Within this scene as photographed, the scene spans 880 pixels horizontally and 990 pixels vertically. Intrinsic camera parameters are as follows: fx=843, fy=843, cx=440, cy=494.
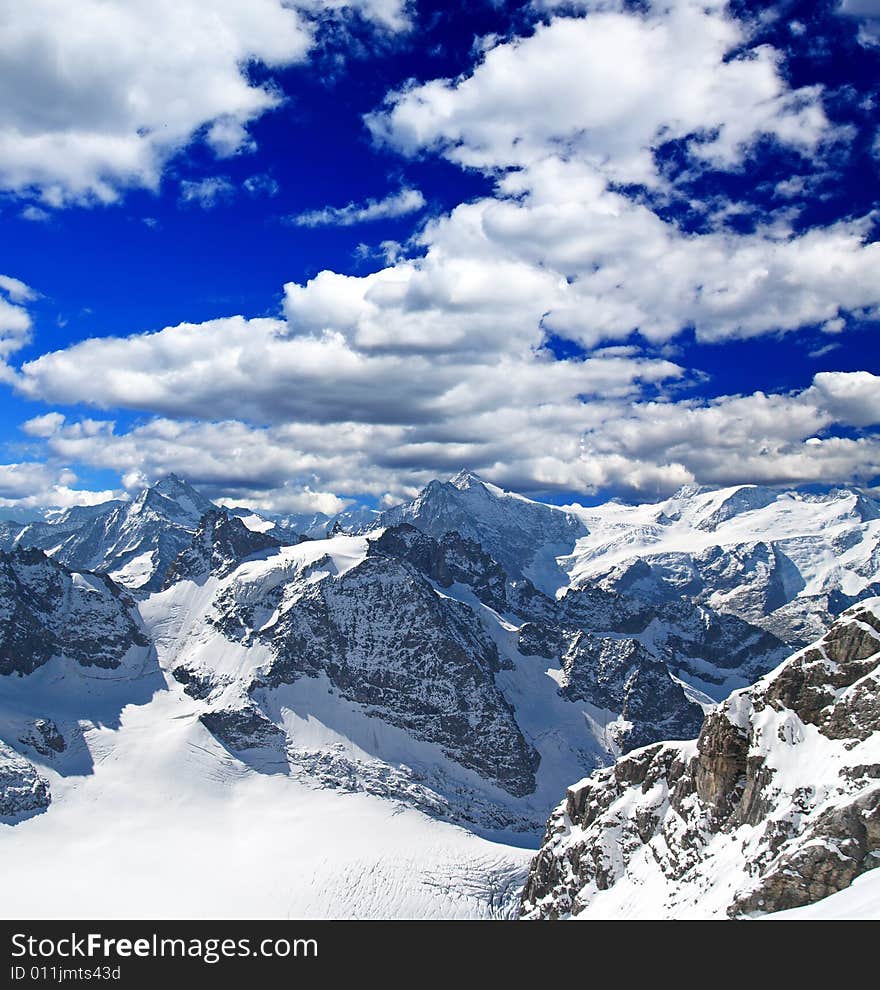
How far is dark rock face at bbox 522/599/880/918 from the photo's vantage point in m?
94.2

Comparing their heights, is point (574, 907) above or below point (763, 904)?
below

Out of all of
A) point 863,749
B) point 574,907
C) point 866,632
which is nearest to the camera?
point 863,749

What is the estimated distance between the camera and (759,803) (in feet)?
377

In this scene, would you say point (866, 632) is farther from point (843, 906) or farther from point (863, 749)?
point (843, 906)

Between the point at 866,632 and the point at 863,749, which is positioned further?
the point at 866,632

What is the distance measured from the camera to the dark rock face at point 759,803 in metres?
94.2

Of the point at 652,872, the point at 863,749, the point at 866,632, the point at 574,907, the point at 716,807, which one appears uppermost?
the point at 866,632
